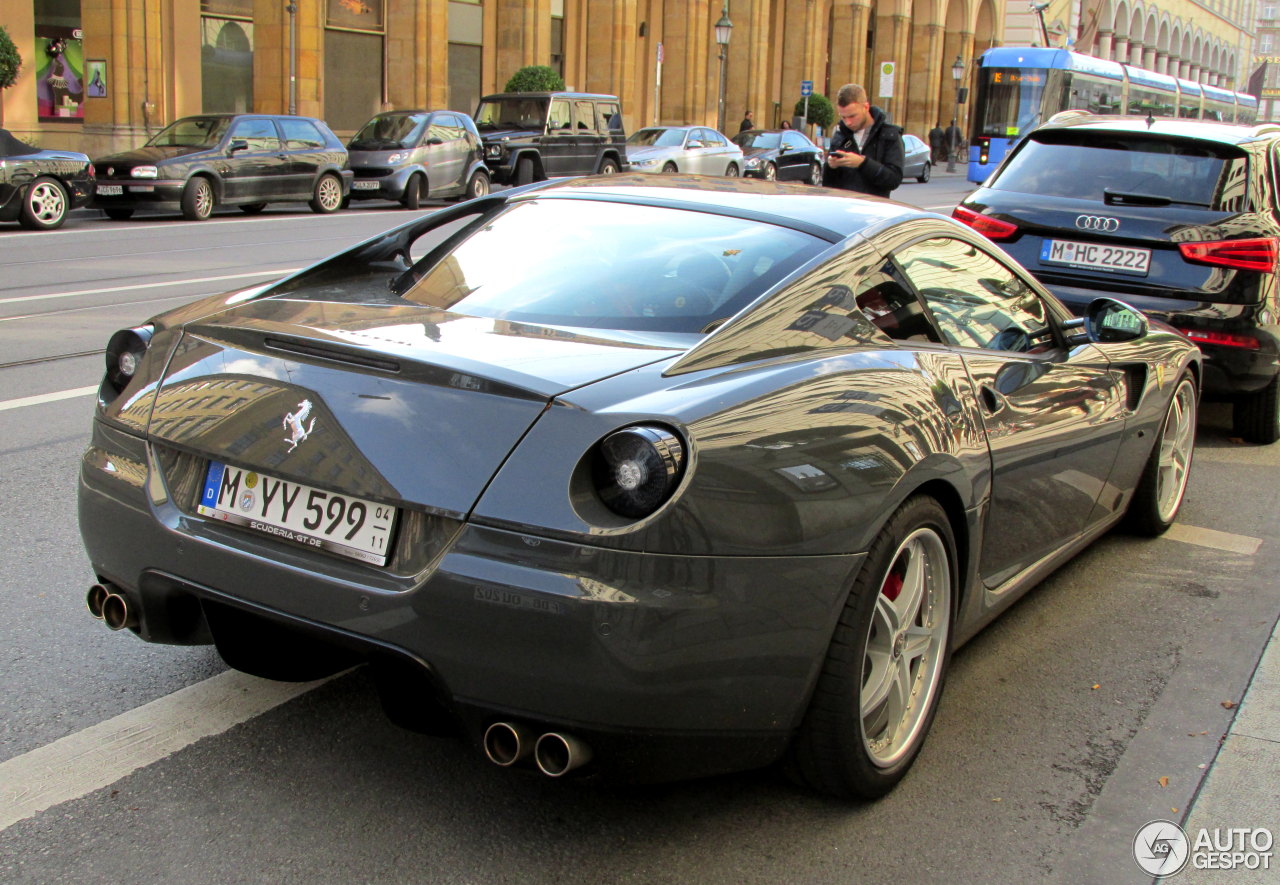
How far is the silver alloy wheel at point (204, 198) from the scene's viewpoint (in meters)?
20.1

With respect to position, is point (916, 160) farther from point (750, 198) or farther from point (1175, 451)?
point (750, 198)

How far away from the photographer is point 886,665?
3.18m

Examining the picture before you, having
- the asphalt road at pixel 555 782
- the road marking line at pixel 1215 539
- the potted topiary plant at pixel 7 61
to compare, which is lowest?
the road marking line at pixel 1215 539

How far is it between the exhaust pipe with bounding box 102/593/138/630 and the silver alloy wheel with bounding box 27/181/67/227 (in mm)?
15795

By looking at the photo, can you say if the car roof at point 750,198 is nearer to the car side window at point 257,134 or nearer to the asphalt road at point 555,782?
the asphalt road at point 555,782

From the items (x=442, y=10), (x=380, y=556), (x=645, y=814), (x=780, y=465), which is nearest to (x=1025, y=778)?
(x=645, y=814)

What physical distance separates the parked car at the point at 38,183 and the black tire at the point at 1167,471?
15450mm

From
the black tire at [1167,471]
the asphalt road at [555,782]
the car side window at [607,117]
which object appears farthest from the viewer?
the car side window at [607,117]

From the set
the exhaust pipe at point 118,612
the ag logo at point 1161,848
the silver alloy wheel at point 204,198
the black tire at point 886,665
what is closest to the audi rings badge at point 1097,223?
the black tire at point 886,665

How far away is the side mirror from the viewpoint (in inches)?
176

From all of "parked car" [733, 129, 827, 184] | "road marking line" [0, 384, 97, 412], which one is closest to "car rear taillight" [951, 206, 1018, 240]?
"road marking line" [0, 384, 97, 412]

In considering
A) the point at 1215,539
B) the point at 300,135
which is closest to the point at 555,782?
the point at 1215,539

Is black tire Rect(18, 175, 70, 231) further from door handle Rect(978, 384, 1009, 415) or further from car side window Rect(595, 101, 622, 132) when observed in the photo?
door handle Rect(978, 384, 1009, 415)

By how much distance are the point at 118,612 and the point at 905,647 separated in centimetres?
186
